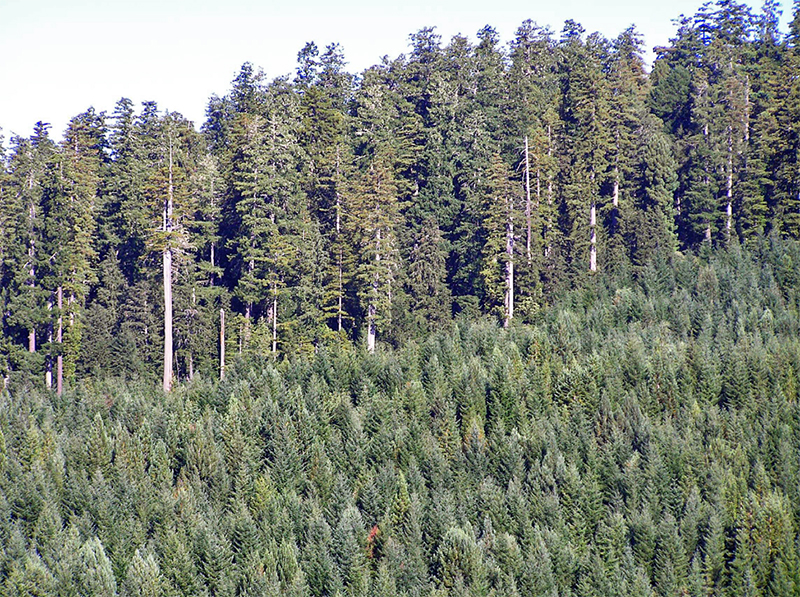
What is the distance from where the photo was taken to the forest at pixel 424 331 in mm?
30312

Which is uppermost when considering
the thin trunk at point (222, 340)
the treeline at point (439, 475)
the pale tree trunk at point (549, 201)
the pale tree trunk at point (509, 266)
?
the pale tree trunk at point (549, 201)

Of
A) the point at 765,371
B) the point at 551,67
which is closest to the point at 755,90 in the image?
the point at 551,67

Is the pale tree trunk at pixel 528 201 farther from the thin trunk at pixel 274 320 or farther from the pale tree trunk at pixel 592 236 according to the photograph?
the thin trunk at pixel 274 320

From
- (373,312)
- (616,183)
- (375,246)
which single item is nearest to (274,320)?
(373,312)

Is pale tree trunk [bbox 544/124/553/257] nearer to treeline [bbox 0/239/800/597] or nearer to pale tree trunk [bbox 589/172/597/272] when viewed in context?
pale tree trunk [bbox 589/172/597/272]

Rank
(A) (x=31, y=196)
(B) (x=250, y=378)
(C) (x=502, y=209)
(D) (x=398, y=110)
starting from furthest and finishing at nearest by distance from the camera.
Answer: (D) (x=398, y=110) → (A) (x=31, y=196) → (C) (x=502, y=209) → (B) (x=250, y=378)

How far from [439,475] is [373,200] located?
29694mm

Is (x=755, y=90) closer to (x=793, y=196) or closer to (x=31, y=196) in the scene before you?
(x=793, y=196)

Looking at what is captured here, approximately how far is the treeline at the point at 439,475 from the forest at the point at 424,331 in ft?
0.43

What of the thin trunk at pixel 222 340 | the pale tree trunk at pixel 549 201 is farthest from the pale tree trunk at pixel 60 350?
the pale tree trunk at pixel 549 201

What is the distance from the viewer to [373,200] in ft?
198

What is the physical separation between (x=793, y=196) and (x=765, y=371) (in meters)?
27.8

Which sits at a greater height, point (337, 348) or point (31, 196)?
point (31, 196)

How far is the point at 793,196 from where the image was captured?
61.0 metres
